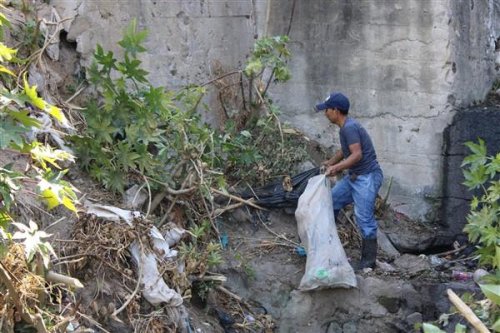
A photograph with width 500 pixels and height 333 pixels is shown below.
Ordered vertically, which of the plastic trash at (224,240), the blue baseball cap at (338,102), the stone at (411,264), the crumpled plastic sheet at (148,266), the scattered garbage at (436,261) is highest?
the blue baseball cap at (338,102)

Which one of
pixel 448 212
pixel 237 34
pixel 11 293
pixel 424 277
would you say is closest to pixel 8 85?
pixel 11 293

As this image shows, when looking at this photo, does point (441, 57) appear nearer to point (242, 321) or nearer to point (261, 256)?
point (261, 256)

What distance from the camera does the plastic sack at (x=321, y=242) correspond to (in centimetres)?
584

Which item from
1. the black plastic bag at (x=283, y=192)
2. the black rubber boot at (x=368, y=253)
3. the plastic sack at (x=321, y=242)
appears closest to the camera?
the plastic sack at (x=321, y=242)

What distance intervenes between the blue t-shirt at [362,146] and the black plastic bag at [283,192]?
1.86 ft

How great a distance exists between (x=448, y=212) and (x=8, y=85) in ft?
12.3

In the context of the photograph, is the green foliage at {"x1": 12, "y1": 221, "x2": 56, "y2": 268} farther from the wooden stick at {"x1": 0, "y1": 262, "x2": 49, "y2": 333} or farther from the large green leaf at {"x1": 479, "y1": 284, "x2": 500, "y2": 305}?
the large green leaf at {"x1": 479, "y1": 284, "x2": 500, "y2": 305}

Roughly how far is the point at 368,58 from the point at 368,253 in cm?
190

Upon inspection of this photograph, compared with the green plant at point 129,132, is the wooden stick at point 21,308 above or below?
below

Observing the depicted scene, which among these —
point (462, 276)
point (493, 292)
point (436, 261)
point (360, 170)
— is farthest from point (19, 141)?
point (436, 261)

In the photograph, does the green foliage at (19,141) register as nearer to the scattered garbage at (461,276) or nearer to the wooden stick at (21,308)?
the wooden stick at (21,308)

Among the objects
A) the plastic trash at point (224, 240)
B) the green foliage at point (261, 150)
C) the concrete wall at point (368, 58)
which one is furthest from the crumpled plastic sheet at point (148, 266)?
the concrete wall at point (368, 58)

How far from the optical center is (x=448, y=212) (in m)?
6.98

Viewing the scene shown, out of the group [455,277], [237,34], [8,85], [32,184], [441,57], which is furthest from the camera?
[237,34]
